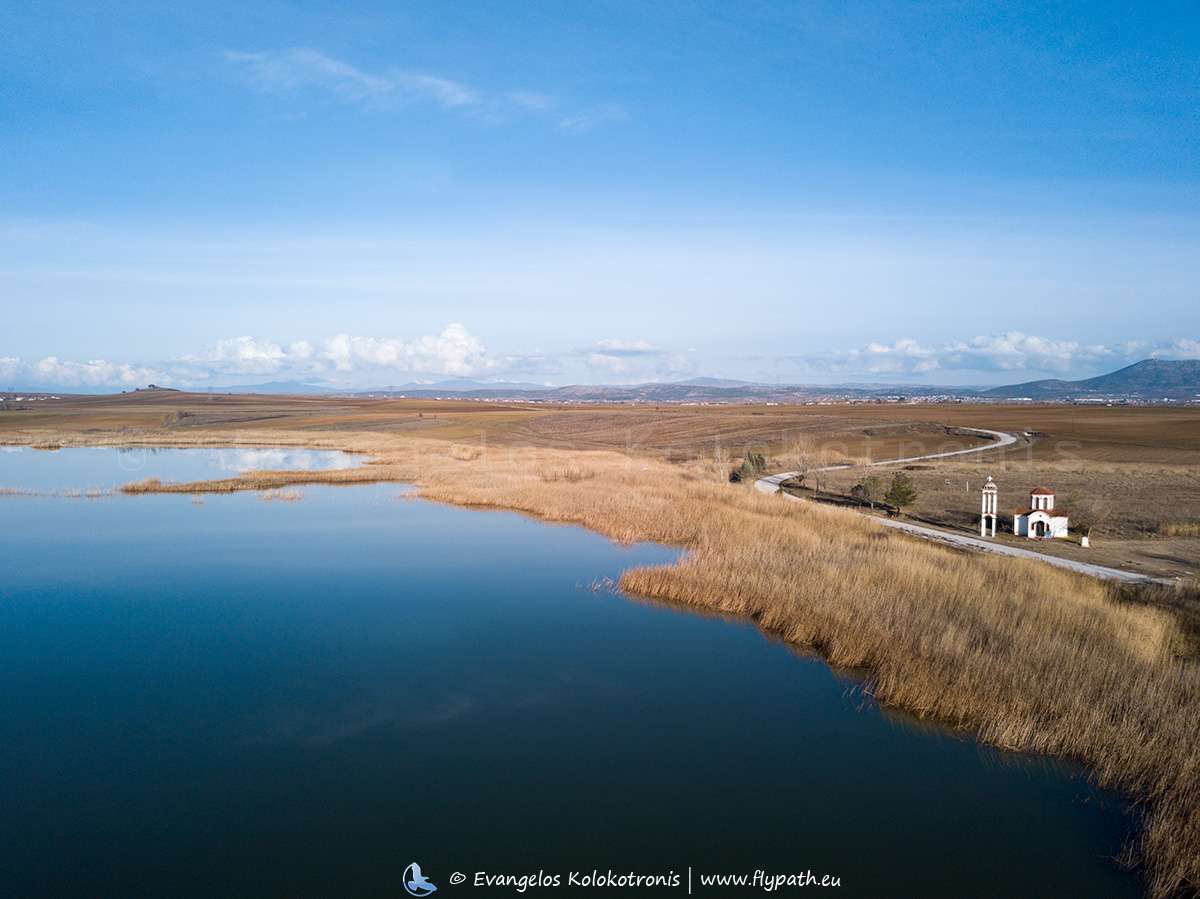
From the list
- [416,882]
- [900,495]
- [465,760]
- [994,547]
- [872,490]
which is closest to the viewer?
[416,882]

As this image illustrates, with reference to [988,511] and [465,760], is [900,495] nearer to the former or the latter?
[988,511]

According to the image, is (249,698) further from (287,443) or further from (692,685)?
(287,443)

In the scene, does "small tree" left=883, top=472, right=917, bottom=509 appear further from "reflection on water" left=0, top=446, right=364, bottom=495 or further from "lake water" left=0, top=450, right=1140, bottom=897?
"reflection on water" left=0, top=446, right=364, bottom=495

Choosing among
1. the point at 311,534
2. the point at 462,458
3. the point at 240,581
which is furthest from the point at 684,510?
the point at 462,458

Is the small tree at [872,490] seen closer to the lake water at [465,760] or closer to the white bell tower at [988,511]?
the white bell tower at [988,511]

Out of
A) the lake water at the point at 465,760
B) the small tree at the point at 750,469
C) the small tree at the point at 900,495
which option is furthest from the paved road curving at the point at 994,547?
the lake water at the point at 465,760

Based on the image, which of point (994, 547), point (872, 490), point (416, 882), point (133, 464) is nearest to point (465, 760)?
point (416, 882)
